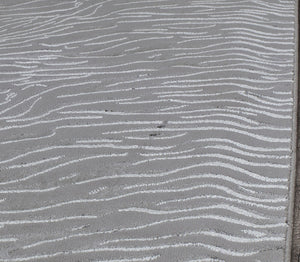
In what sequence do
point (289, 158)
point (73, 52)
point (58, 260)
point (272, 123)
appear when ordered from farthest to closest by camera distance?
point (73, 52)
point (272, 123)
point (289, 158)
point (58, 260)

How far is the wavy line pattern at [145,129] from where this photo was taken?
116 centimetres

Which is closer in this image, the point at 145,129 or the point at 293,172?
the point at 293,172

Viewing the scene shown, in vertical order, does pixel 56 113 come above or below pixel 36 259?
above

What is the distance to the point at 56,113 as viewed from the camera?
5.05 feet

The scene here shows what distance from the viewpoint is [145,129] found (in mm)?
1462

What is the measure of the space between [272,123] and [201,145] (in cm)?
21

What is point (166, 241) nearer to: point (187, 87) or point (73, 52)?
point (187, 87)

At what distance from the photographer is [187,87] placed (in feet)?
5.30

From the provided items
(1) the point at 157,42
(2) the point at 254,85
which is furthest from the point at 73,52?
(2) the point at 254,85

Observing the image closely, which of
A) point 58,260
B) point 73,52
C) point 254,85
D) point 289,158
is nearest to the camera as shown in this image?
point 58,260

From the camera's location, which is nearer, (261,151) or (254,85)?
(261,151)

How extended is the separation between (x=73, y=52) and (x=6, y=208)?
69 cm

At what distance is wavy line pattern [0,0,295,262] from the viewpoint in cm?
116

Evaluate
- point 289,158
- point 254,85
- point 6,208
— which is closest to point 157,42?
point 254,85
